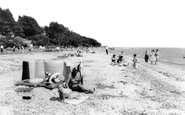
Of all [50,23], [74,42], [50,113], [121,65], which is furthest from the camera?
[50,23]

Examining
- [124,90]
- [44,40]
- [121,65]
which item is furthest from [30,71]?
[44,40]

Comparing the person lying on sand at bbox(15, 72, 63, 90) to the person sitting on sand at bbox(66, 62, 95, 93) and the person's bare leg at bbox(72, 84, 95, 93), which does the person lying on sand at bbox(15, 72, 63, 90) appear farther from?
the person's bare leg at bbox(72, 84, 95, 93)

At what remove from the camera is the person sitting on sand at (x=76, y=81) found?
27.2ft

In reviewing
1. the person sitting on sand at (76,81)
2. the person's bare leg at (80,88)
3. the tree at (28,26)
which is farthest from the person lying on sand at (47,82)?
the tree at (28,26)

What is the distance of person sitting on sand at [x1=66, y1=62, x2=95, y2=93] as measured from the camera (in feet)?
27.2

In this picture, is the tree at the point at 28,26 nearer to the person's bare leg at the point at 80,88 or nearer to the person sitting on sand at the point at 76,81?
the person sitting on sand at the point at 76,81

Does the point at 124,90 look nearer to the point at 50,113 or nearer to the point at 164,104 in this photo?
the point at 164,104

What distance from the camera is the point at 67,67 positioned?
9570 mm

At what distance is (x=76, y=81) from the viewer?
8.48 metres

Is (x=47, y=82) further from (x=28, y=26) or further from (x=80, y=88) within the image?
(x=28, y=26)

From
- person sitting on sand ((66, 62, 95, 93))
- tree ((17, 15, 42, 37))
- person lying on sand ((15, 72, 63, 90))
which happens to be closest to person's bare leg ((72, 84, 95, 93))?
person sitting on sand ((66, 62, 95, 93))

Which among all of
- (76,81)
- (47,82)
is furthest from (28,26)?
(76,81)

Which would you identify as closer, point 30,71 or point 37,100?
point 37,100

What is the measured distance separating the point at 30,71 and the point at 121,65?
9.21 m
